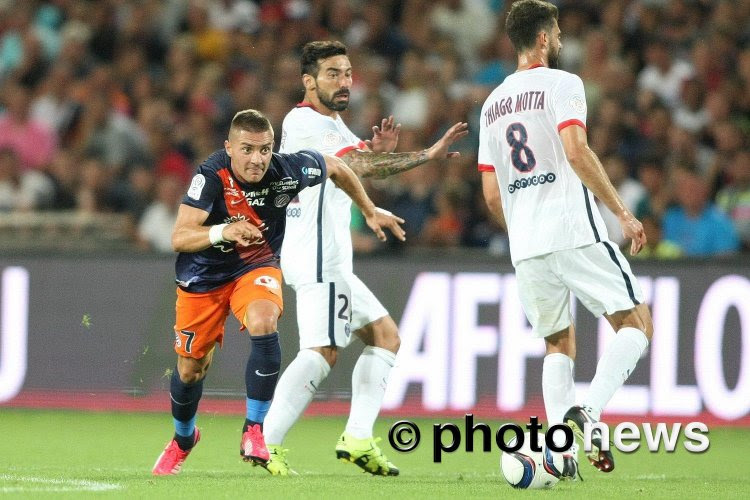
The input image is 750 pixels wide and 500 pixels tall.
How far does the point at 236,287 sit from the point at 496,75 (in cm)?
780

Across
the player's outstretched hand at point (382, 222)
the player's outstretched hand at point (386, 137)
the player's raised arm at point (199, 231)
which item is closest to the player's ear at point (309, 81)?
the player's outstretched hand at point (386, 137)

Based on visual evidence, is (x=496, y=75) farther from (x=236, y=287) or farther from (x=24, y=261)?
(x=236, y=287)

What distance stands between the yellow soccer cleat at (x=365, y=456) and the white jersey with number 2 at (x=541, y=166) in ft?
4.28

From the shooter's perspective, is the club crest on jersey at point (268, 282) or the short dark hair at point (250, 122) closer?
the short dark hair at point (250, 122)

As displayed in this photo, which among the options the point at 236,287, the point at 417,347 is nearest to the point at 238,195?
the point at 236,287

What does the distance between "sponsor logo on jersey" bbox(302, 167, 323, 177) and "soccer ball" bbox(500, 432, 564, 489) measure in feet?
5.82

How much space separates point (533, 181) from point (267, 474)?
6.70 feet

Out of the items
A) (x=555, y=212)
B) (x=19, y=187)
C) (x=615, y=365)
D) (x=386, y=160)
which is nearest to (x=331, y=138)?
(x=386, y=160)

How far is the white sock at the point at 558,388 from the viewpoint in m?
7.04

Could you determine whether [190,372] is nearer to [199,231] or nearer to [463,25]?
[199,231]

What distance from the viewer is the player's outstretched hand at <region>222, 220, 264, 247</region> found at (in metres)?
6.79

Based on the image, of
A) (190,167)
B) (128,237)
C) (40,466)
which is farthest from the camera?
(190,167)

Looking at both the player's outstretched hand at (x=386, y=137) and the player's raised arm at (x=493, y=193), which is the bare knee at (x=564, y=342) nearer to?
the player's raised arm at (x=493, y=193)

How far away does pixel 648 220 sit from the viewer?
11.8 m
